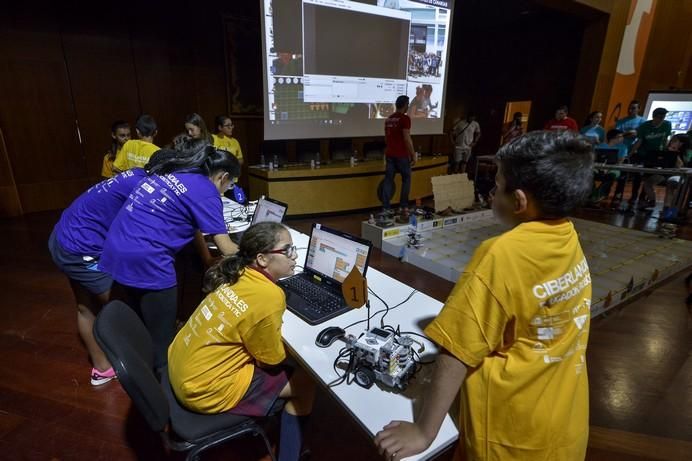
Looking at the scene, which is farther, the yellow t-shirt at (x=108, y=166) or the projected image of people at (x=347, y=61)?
the projected image of people at (x=347, y=61)

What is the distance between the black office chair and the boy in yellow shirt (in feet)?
2.04

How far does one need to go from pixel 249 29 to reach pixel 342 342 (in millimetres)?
6120

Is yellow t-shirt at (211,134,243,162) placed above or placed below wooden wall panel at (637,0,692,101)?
below

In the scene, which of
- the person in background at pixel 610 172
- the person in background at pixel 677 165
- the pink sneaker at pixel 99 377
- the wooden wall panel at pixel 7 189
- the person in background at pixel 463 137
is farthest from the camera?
the person in background at pixel 463 137

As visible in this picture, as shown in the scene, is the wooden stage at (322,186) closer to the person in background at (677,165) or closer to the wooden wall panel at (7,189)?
the wooden wall panel at (7,189)

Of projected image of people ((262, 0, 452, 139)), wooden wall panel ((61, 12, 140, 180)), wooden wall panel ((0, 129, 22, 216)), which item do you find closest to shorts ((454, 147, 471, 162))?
projected image of people ((262, 0, 452, 139))

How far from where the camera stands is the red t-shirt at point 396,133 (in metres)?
4.43

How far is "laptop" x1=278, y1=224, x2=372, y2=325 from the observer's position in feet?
4.91

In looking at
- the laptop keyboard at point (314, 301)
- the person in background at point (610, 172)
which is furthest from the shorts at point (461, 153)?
the laptop keyboard at point (314, 301)

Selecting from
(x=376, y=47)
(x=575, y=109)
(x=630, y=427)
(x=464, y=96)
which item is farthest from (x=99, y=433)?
(x=464, y=96)

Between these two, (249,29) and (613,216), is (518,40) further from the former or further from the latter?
(249,29)

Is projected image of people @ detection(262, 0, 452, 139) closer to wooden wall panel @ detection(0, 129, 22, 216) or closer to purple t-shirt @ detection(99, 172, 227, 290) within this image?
purple t-shirt @ detection(99, 172, 227, 290)

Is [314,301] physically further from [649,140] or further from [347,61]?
[649,140]

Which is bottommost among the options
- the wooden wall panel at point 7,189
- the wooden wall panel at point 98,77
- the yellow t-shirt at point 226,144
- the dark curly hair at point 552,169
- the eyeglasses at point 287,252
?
the wooden wall panel at point 7,189
